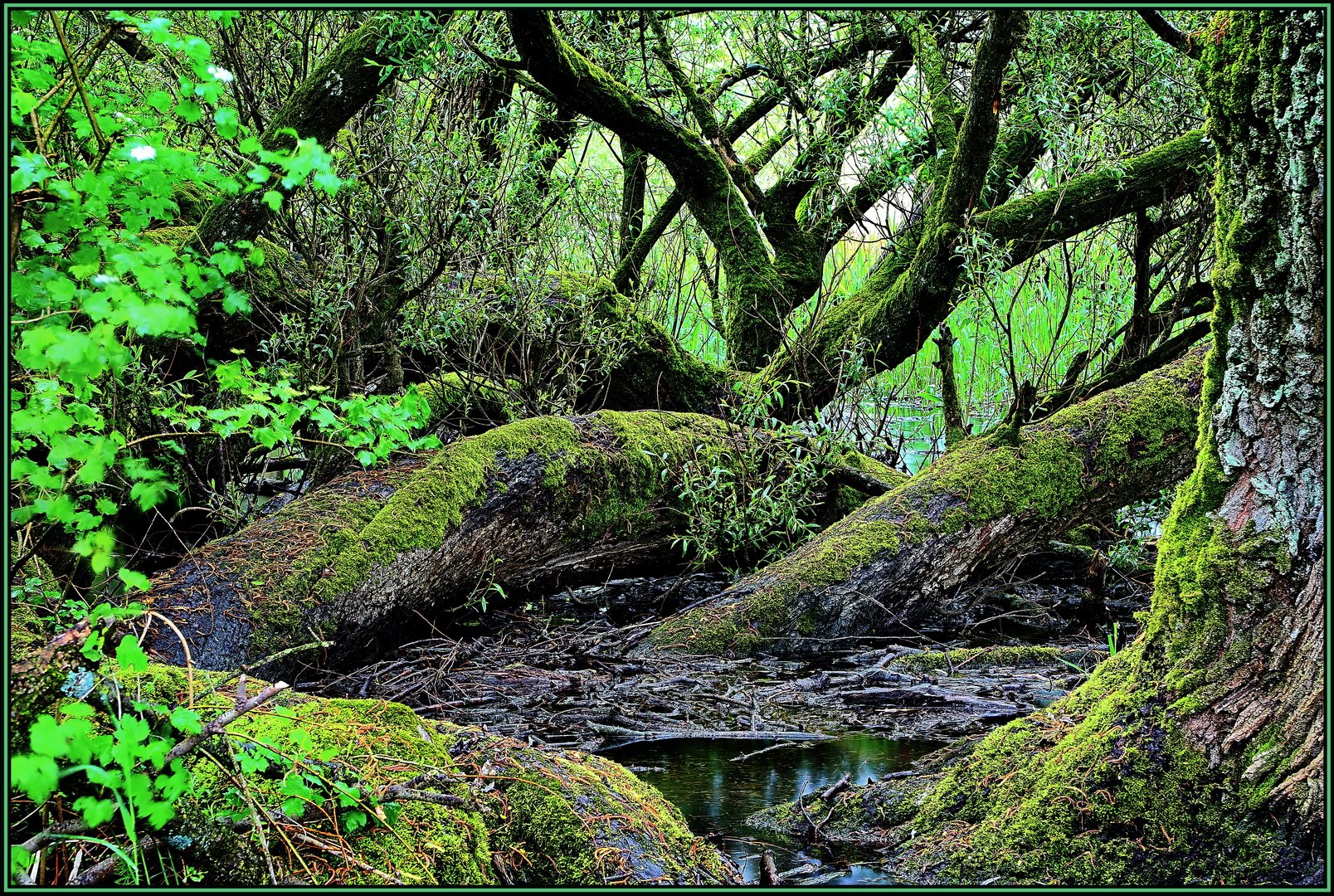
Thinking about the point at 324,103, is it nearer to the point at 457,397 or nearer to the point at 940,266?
the point at 457,397

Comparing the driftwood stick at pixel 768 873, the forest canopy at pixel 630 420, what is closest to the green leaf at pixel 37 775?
the forest canopy at pixel 630 420

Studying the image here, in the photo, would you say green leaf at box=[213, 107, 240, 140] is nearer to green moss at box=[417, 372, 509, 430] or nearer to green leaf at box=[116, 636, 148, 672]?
green leaf at box=[116, 636, 148, 672]

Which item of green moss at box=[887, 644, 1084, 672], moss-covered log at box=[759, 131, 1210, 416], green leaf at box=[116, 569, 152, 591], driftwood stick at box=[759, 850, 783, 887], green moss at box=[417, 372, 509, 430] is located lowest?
driftwood stick at box=[759, 850, 783, 887]

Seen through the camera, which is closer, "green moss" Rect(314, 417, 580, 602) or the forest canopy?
the forest canopy

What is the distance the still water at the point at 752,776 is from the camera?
116 inches

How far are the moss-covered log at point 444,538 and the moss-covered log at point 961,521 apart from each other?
903 millimetres

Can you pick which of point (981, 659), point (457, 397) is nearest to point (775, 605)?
point (981, 659)

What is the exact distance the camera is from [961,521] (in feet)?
18.2

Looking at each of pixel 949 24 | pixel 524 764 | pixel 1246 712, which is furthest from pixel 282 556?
pixel 949 24

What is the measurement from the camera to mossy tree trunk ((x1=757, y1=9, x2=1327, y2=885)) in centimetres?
231

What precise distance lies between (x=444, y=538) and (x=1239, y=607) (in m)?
3.78

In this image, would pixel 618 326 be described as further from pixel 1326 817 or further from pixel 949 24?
pixel 1326 817

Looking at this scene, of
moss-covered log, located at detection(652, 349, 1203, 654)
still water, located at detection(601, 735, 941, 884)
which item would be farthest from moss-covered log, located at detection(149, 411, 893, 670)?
still water, located at detection(601, 735, 941, 884)

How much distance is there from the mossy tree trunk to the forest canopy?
0.04ft
